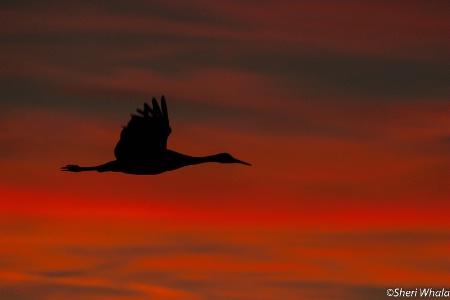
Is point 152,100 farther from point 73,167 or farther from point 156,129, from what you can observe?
point 73,167

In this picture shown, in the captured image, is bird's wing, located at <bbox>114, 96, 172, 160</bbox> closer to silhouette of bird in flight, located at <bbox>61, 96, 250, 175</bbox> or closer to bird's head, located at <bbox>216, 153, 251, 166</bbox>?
silhouette of bird in flight, located at <bbox>61, 96, 250, 175</bbox>

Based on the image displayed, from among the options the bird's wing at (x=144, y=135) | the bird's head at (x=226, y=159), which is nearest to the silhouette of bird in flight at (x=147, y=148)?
the bird's wing at (x=144, y=135)

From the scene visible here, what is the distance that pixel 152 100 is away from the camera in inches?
1788

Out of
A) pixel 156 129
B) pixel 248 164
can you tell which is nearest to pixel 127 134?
pixel 156 129

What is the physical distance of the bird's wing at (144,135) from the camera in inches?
1775

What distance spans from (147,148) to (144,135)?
0.40 metres

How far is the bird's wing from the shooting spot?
45.1 m

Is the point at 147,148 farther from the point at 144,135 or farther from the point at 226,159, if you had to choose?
the point at 226,159

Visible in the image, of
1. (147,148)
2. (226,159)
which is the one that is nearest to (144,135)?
(147,148)

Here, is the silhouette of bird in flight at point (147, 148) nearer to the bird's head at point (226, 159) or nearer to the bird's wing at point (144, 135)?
the bird's wing at point (144, 135)

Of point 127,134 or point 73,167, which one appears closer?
point 127,134

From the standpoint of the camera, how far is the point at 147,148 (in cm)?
4506

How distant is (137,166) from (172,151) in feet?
3.60

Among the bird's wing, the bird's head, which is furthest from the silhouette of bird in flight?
the bird's head
